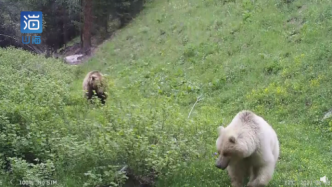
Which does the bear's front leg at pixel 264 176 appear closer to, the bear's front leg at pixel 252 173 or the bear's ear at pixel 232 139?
the bear's front leg at pixel 252 173

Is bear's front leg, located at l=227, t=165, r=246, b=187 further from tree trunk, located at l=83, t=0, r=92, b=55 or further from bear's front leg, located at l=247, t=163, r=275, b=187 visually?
tree trunk, located at l=83, t=0, r=92, b=55

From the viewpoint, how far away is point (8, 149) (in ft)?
22.2

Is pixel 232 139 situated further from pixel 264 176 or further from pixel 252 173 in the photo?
pixel 252 173

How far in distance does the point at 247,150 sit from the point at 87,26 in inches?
832

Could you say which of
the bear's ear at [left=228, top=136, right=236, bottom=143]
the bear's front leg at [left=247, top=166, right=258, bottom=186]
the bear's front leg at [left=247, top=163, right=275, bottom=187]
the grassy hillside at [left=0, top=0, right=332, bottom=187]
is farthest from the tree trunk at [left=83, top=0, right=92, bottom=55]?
the bear's ear at [left=228, top=136, right=236, bottom=143]

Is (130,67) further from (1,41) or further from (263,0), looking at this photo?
(1,41)

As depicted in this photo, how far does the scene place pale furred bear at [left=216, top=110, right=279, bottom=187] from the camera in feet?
18.0

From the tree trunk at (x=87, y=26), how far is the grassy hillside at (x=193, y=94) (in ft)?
3.87

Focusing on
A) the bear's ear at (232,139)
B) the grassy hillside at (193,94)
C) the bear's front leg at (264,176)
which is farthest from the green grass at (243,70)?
the bear's ear at (232,139)

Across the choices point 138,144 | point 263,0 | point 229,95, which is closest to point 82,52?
point 263,0

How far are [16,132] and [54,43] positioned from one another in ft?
74.3

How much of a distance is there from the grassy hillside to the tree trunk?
3.87 feet

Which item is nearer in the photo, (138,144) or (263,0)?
(138,144)

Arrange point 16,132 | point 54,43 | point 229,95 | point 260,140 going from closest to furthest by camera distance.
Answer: point 260,140 < point 16,132 < point 229,95 < point 54,43
